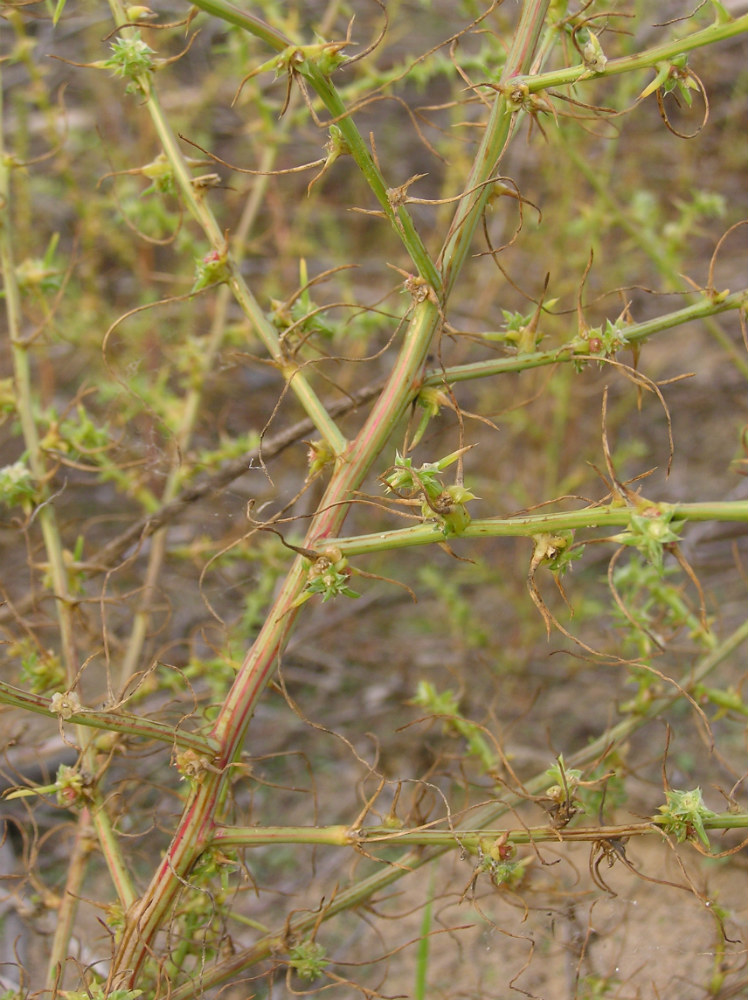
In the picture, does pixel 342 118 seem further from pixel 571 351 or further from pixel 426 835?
pixel 426 835

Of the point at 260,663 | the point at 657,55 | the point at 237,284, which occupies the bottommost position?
the point at 260,663

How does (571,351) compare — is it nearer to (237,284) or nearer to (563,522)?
(563,522)

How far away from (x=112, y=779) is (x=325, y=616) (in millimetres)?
709

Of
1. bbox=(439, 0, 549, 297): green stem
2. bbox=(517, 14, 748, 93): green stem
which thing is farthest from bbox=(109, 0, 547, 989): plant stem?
bbox=(517, 14, 748, 93): green stem

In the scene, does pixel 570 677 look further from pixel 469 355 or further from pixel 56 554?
pixel 56 554

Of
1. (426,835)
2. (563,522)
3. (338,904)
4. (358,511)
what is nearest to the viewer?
(563,522)

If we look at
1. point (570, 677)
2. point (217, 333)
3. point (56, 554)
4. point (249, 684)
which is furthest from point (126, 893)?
point (570, 677)

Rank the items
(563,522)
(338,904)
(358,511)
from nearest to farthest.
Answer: (563,522)
(338,904)
(358,511)

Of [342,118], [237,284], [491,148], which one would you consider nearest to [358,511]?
[237,284]

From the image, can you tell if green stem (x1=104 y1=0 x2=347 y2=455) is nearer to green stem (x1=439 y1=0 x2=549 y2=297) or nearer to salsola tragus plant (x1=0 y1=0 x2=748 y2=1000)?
salsola tragus plant (x1=0 y1=0 x2=748 y2=1000)

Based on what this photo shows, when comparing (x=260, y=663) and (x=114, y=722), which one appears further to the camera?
(x=260, y=663)

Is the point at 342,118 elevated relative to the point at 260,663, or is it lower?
elevated

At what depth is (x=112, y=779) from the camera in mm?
1906

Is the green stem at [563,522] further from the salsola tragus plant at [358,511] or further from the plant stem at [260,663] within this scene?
the plant stem at [260,663]
